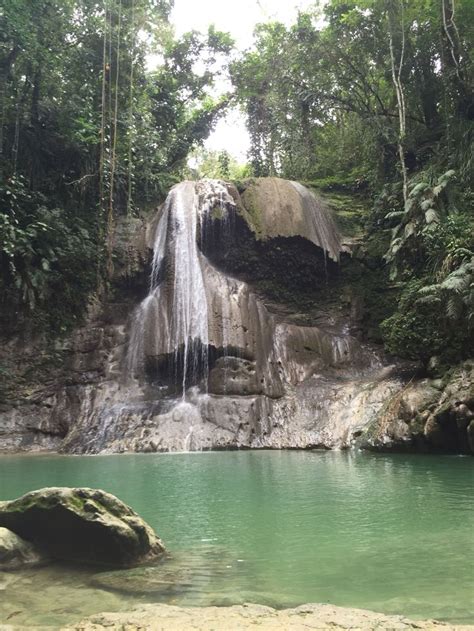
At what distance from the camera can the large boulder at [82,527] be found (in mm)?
3549

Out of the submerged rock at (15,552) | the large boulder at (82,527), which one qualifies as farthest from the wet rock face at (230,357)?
the submerged rock at (15,552)

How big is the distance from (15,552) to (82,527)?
45cm

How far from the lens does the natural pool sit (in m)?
2.81

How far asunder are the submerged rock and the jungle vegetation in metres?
8.50

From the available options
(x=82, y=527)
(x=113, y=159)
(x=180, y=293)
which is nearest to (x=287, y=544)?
(x=82, y=527)

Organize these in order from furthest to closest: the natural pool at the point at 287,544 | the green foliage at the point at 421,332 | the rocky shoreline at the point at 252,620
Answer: the green foliage at the point at 421,332 → the natural pool at the point at 287,544 → the rocky shoreline at the point at 252,620

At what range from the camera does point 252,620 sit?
7.93 ft

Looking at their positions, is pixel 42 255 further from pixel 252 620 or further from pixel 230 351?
pixel 252 620

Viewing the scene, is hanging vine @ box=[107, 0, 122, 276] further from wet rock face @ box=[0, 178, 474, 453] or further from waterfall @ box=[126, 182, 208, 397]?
waterfall @ box=[126, 182, 208, 397]

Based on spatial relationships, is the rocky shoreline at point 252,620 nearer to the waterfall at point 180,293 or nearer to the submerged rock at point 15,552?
the submerged rock at point 15,552

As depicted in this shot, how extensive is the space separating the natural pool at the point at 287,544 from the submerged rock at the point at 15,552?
0.50 feet

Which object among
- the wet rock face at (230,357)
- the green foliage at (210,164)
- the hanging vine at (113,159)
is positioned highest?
the green foliage at (210,164)

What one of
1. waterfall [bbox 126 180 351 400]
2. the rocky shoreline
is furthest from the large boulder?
waterfall [bbox 126 180 351 400]

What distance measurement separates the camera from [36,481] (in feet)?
23.1
